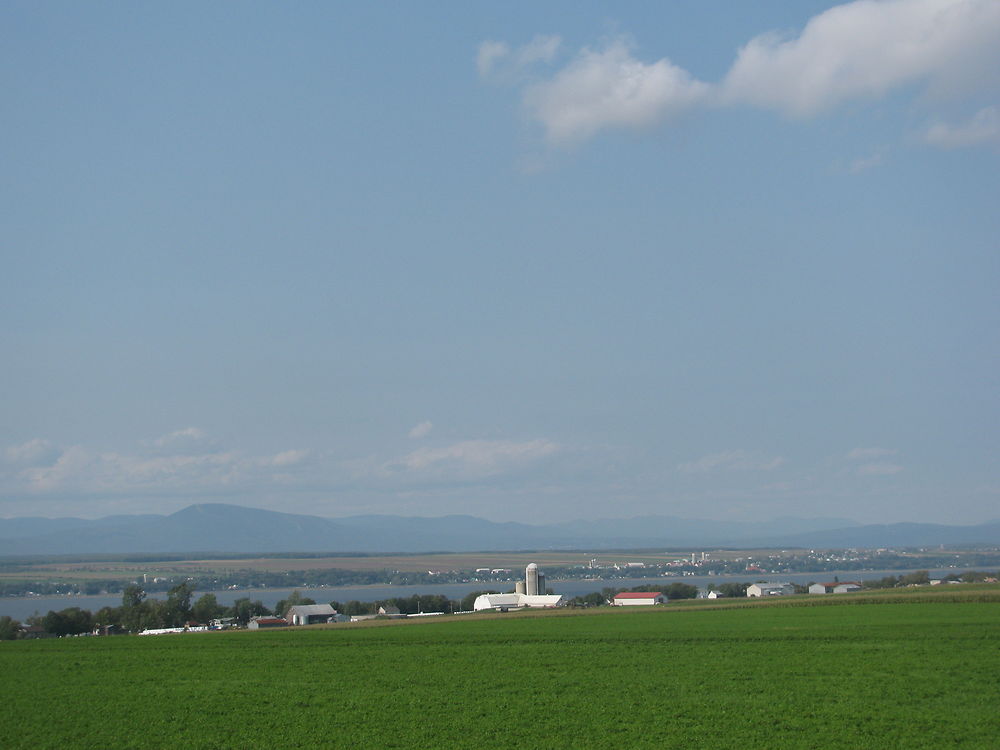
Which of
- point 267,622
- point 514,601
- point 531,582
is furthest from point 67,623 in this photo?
point 531,582

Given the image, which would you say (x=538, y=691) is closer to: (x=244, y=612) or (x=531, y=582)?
(x=244, y=612)

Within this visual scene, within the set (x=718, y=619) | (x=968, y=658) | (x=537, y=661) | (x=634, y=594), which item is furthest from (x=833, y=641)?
(x=634, y=594)

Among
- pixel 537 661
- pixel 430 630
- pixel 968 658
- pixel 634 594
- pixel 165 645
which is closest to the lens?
pixel 968 658

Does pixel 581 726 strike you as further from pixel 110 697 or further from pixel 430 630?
pixel 430 630

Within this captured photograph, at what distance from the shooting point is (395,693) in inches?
1046

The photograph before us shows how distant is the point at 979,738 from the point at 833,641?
18.0 meters

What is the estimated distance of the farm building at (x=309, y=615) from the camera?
8431cm

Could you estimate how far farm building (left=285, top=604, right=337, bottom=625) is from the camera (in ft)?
277

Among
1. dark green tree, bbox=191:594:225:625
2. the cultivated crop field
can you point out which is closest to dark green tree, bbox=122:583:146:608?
dark green tree, bbox=191:594:225:625

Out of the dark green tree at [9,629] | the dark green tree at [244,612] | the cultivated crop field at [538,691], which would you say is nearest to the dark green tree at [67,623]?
the dark green tree at [9,629]

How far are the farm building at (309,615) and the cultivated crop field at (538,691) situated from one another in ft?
134

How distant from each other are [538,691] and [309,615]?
62.9 metres

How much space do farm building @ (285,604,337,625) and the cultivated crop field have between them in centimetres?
4099

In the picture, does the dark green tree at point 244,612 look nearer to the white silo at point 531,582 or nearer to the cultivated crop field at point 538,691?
the white silo at point 531,582
